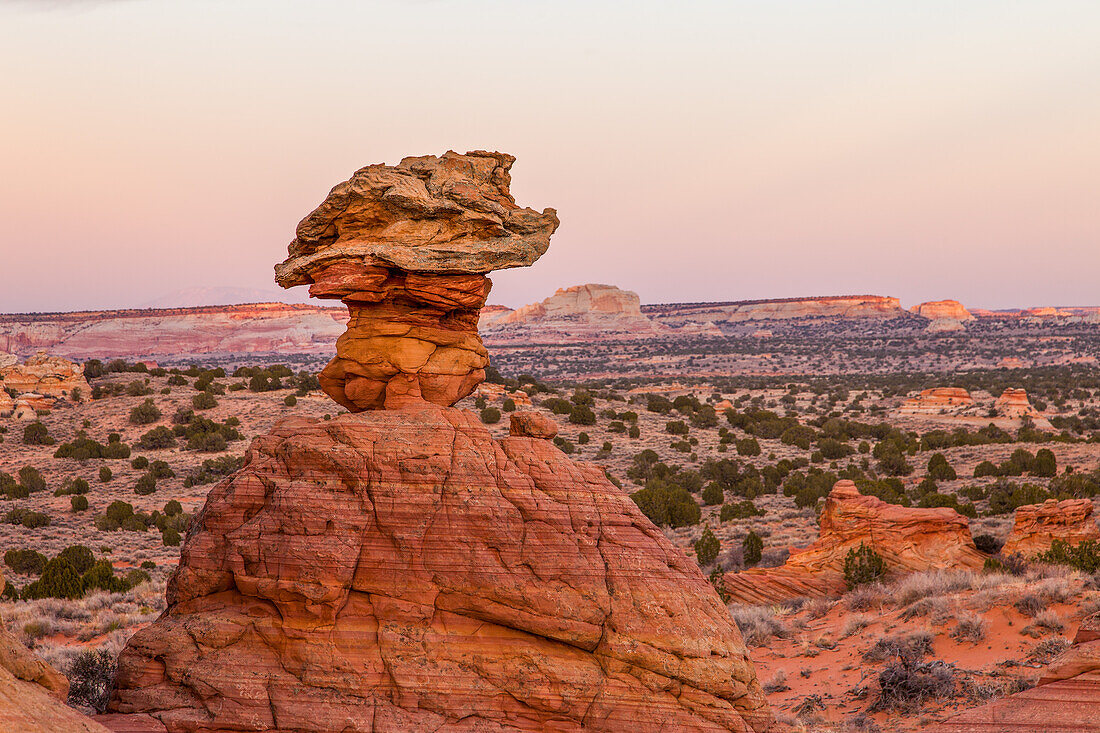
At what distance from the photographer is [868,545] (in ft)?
80.3

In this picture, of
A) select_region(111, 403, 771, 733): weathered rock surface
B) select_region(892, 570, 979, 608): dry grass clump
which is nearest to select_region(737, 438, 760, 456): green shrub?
select_region(892, 570, 979, 608): dry grass clump

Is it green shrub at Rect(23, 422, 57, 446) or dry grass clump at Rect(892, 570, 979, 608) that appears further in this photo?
green shrub at Rect(23, 422, 57, 446)

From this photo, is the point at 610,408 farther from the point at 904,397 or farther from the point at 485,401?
the point at 904,397

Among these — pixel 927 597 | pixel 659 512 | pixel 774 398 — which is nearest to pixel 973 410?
pixel 774 398

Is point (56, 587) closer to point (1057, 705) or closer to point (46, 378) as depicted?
point (1057, 705)

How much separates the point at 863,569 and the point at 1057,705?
1303 centimetres

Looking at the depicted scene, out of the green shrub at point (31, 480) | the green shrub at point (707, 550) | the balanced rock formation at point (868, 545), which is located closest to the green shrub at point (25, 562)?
the green shrub at point (31, 480)

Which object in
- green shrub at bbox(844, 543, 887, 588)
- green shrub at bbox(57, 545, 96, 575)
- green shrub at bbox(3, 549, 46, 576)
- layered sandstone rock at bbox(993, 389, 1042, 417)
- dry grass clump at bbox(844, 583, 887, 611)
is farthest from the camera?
layered sandstone rock at bbox(993, 389, 1042, 417)

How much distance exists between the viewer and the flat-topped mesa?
10.8m

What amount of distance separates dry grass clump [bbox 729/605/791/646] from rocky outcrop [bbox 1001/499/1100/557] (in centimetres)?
934

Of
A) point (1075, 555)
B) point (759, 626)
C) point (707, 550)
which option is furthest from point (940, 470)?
point (759, 626)

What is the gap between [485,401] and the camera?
46906mm

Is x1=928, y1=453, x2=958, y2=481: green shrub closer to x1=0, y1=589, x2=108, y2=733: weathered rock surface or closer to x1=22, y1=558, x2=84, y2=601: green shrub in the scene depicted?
x1=22, y1=558, x2=84, y2=601: green shrub

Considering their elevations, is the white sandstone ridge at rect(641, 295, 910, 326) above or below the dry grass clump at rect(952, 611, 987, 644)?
above
